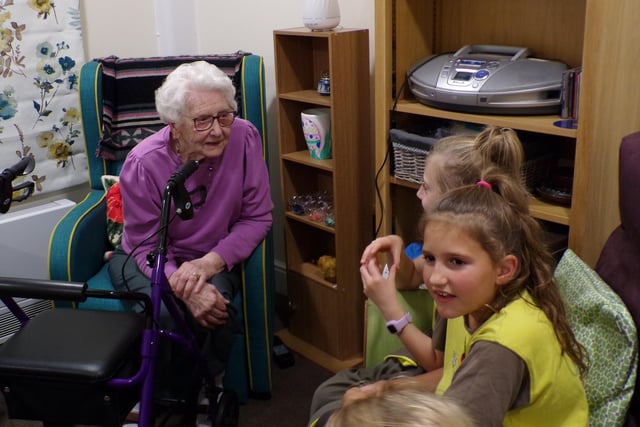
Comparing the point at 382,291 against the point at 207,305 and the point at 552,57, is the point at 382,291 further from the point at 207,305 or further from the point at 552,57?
the point at 552,57

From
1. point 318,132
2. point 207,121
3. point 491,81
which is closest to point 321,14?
point 318,132

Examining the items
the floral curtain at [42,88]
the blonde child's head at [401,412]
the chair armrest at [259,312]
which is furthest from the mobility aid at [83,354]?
the floral curtain at [42,88]

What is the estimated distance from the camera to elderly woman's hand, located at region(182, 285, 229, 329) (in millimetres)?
1998

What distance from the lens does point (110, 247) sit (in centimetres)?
240

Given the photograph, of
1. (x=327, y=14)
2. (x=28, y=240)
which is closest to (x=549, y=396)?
(x=327, y=14)

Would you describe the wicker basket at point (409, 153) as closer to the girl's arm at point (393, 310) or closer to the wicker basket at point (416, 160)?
the wicker basket at point (416, 160)

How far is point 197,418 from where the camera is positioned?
2.12 m

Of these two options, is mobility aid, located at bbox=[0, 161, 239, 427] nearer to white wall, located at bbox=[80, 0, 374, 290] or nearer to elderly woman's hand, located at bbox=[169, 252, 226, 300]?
elderly woman's hand, located at bbox=[169, 252, 226, 300]

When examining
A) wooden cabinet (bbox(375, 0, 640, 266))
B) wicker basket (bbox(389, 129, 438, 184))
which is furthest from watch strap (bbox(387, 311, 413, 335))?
wicker basket (bbox(389, 129, 438, 184))

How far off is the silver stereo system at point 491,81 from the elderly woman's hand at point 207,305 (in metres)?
0.81

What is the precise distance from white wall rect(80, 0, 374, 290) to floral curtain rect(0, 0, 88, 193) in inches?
4.8

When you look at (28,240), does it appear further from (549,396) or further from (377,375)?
(549,396)

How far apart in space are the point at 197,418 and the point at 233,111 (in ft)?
3.02

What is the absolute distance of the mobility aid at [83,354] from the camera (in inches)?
62.3
